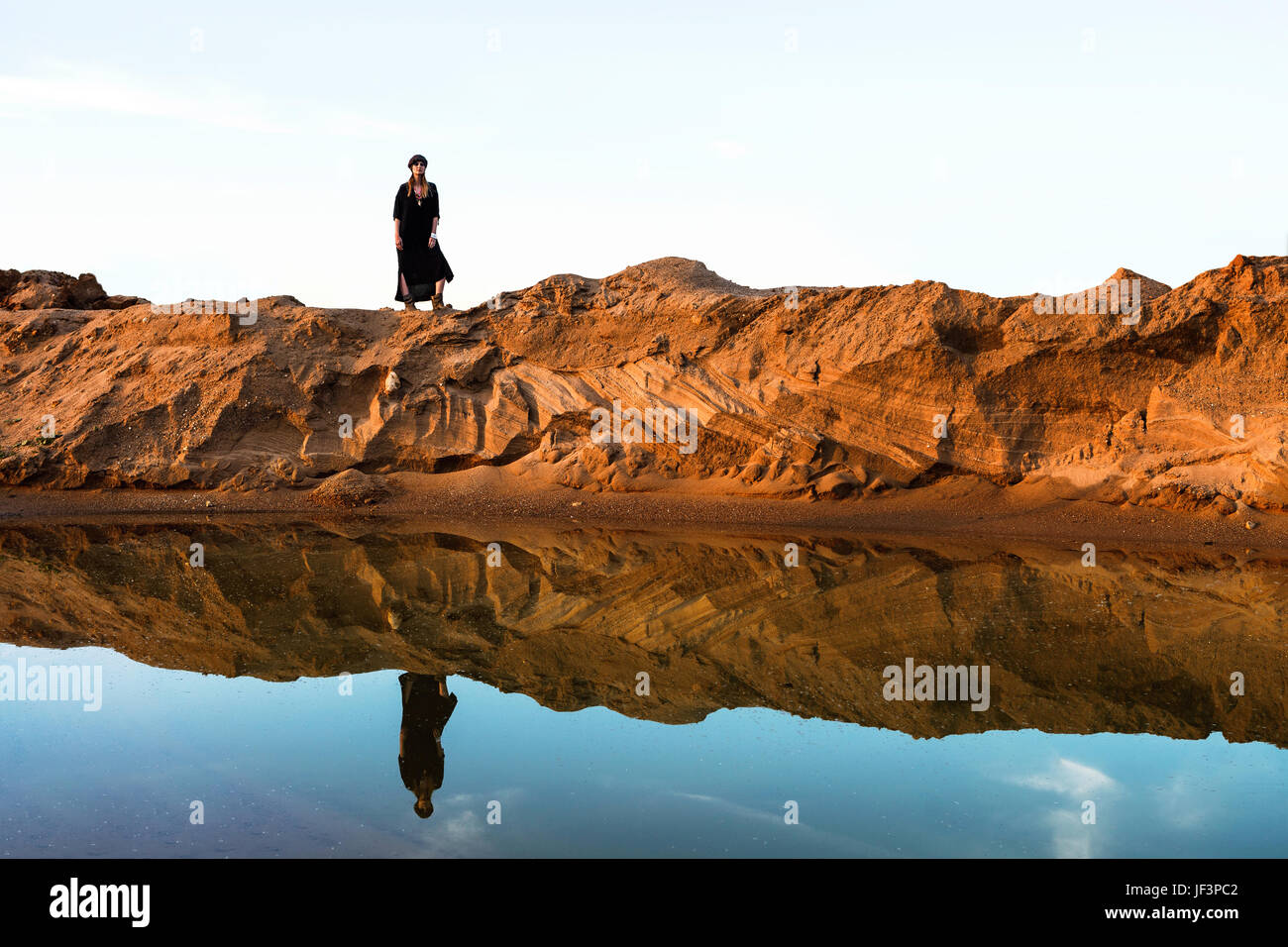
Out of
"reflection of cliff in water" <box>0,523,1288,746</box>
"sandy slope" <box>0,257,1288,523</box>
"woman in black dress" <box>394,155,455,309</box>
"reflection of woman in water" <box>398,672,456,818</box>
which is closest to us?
"reflection of woman in water" <box>398,672,456,818</box>

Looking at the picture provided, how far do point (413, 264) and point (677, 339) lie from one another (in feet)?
14.7

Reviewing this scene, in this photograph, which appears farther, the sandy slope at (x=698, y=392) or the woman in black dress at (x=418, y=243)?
the woman in black dress at (x=418, y=243)

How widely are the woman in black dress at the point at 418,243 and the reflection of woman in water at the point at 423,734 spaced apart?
10702 mm

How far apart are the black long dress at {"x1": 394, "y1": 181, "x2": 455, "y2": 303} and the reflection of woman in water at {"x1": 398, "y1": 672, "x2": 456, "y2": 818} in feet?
35.2

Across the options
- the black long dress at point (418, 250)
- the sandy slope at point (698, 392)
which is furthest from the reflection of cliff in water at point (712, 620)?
the black long dress at point (418, 250)

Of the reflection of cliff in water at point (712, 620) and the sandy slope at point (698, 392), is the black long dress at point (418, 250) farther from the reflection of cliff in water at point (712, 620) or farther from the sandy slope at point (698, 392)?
the reflection of cliff in water at point (712, 620)

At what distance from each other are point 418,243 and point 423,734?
40.2 ft

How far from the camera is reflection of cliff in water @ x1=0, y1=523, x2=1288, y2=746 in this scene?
6.69m

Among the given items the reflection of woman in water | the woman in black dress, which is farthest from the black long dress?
the reflection of woman in water

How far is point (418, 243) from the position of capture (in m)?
16.8

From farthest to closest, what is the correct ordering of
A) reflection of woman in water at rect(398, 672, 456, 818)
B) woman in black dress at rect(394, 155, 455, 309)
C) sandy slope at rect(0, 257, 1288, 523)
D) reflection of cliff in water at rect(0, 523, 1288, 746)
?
woman in black dress at rect(394, 155, 455, 309)
sandy slope at rect(0, 257, 1288, 523)
reflection of cliff in water at rect(0, 523, 1288, 746)
reflection of woman in water at rect(398, 672, 456, 818)

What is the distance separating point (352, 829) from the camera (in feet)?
15.0

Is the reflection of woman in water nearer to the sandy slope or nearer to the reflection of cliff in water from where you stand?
the reflection of cliff in water

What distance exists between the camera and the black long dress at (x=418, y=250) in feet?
52.9
